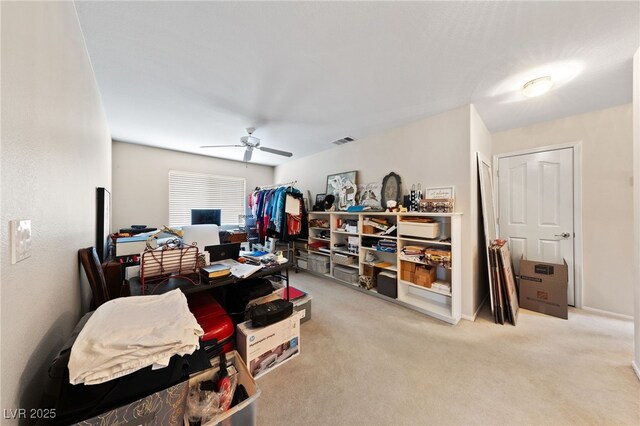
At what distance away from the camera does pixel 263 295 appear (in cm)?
210

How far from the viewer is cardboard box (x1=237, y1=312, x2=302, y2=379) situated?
1.63 metres

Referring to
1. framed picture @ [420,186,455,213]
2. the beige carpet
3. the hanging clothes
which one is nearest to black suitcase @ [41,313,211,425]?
the beige carpet

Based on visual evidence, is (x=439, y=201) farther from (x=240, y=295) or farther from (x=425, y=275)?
(x=240, y=295)

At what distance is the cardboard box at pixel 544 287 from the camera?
256 cm

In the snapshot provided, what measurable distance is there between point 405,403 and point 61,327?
207cm

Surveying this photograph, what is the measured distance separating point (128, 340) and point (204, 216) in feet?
13.0

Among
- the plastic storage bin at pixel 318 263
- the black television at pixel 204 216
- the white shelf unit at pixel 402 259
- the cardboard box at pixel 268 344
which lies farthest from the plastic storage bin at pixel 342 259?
the black television at pixel 204 216

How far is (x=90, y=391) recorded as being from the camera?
2.56ft

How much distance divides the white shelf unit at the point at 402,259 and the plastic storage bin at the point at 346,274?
0.03m

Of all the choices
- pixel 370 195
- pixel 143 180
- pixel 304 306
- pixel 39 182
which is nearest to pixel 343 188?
pixel 370 195

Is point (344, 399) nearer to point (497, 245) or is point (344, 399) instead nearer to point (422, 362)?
point (422, 362)

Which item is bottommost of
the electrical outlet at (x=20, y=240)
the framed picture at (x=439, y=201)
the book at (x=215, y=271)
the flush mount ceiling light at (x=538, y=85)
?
the book at (x=215, y=271)

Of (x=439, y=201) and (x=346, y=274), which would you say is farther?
(x=346, y=274)

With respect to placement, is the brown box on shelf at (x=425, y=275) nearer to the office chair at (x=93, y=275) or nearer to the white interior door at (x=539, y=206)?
the white interior door at (x=539, y=206)
